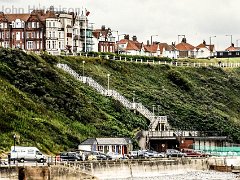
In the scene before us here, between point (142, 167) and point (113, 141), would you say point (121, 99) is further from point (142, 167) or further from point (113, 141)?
point (142, 167)

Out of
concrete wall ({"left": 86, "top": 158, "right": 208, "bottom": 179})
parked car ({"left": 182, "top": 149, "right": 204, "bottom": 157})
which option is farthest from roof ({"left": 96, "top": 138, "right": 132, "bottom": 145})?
concrete wall ({"left": 86, "top": 158, "right": 208, "bottom": 179})

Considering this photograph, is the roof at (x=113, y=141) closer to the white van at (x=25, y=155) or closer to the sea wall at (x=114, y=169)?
the sea wall at (x=114, y=169)

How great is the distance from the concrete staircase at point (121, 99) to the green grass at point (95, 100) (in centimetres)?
154

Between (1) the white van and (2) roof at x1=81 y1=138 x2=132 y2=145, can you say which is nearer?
(1) the white van

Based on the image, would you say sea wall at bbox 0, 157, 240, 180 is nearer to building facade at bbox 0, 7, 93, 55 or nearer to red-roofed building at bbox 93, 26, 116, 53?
building facade at bbox 0, 7, 93, 55

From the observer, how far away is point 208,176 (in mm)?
86875

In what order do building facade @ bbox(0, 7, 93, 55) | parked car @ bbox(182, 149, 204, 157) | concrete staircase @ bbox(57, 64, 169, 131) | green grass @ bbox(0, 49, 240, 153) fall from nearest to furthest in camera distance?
green grass @ bbox(0, 49, 240, 153) < parked car @ bbox(182, 149, 204, 157) < concrete staircase @ bbox(57, 64, 169, 131) < building facade @ bbox(0, 7, 93, 55)

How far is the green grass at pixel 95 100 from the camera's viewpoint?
93438 mm

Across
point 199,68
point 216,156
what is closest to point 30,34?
point 199,68

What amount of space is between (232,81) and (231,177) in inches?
2990

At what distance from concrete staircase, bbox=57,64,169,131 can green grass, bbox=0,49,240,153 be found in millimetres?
1536

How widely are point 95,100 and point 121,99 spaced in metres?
5.70

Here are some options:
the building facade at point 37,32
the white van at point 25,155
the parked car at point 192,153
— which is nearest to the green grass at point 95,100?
the white van at point 25,155

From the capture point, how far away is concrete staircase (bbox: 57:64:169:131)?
11401cm
